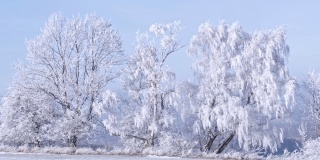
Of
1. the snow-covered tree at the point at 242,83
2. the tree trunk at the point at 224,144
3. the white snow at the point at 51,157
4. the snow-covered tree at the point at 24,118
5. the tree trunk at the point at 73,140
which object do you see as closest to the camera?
the white snow at the point at 51,157

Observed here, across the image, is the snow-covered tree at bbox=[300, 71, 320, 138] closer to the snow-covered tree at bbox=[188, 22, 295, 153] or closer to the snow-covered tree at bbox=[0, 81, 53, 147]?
the snow-covered tree at bbox=[188, 22, 295, 153]

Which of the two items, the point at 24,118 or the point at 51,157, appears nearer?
the point at 51,157

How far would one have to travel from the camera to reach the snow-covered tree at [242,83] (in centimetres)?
3097

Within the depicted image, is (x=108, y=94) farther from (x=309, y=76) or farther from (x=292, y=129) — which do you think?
(x=309, y=76)

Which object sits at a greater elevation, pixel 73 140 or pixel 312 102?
pixel 312 102

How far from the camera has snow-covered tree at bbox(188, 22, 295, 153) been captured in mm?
30969

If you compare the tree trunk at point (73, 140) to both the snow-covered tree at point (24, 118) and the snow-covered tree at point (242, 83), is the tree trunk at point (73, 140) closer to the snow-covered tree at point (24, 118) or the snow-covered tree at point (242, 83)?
the snow-covered tree at point (24, 118)

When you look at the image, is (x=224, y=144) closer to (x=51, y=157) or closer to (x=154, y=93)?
(x=154, y=93)

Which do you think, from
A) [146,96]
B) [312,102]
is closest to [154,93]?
[146,96]

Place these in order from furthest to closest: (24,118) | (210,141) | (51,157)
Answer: (24,118), (210,141), (51,157)

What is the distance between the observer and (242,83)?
3156 cm

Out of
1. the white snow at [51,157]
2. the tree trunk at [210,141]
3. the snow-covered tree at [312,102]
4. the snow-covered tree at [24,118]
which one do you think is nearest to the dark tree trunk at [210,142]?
the tree trunk at [210,141]

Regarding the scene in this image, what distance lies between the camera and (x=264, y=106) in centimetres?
3100

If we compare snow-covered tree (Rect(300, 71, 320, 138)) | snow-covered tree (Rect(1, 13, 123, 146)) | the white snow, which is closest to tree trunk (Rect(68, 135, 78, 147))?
snow-covered tree (Rect(1, 13, 123, 146))
